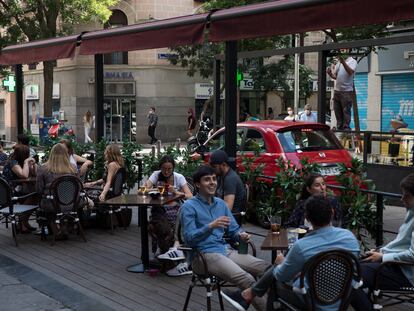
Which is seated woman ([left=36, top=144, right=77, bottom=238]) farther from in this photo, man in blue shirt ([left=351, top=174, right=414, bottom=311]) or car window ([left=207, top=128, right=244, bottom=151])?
man in blue shirt ([left=351, top=174, right=414, bottom=311])

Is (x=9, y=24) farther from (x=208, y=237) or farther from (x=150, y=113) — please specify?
(x=208, y=237)

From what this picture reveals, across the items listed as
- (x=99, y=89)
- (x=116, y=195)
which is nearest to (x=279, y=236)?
(x=116, y=195)

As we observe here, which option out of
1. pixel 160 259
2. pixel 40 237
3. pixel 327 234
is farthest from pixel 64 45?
pixel 327 234

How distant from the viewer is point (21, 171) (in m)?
9.23

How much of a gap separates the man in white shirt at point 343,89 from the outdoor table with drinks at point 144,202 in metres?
6.78

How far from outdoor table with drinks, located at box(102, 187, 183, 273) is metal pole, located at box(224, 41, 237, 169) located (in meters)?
0.98

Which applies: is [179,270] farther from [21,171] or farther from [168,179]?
[21,171]

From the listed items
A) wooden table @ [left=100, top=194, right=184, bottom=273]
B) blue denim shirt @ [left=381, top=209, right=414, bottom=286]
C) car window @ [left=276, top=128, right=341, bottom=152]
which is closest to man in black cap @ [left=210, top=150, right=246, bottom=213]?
wooden table @ [left=100, top=194, right=184, bottom=273]

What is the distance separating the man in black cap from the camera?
6766 mm

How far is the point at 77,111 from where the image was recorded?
113 feet

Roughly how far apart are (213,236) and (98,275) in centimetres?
222

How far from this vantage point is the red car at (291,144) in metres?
10.2

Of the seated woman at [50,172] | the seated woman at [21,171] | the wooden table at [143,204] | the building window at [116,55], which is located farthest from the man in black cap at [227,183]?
the building window at [116,55]

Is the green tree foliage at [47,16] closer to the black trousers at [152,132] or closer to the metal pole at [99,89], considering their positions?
the black trousers at [152,132]
